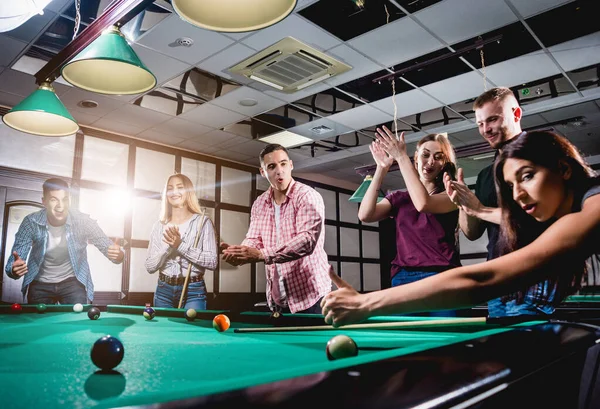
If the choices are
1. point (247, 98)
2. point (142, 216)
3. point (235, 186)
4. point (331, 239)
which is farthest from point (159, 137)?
point (331, 239)

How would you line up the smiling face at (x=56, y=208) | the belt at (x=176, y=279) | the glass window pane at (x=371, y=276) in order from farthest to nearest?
the glass window pane at (x=371, y=276), the smiling face at (x=56, y=208), the belt at (x=176, y=279)

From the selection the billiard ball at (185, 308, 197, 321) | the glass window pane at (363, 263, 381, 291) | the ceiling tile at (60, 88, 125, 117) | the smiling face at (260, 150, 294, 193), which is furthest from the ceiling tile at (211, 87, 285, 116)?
the glass window pane at (363, 263, 381, 291)

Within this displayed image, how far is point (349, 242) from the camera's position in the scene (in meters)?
9.77

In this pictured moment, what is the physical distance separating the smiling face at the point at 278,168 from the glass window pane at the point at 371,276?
7435mm

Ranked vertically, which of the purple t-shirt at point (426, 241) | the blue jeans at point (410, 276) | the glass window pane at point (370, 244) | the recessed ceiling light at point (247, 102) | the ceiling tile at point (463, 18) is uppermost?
the ceiling tile at point (463, 18)

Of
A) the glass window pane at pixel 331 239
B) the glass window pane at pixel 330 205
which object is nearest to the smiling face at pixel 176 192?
the glass window pane at pixel 330 205

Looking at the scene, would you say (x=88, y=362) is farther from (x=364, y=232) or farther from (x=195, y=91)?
(x=364, y=232)

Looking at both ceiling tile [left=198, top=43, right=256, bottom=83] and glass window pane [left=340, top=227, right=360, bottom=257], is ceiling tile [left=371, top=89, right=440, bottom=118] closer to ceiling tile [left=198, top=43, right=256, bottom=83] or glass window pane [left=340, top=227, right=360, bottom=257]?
ceiling tile [left=198, top=43, right=256, bottom=83]

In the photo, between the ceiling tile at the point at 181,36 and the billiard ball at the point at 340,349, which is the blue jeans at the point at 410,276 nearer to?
the billiard ball at the point at 340,349

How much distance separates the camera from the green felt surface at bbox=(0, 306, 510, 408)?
64 cm

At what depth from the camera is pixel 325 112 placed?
18.6 feet

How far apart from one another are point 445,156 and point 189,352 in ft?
6.24

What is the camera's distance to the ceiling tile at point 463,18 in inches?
138

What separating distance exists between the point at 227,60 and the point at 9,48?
197 centimetres
